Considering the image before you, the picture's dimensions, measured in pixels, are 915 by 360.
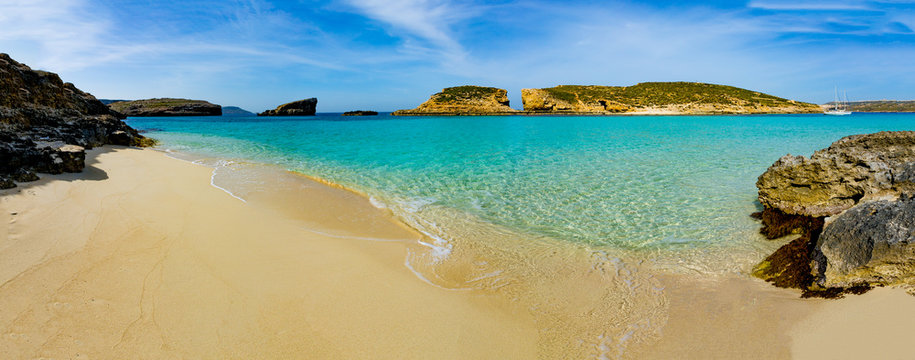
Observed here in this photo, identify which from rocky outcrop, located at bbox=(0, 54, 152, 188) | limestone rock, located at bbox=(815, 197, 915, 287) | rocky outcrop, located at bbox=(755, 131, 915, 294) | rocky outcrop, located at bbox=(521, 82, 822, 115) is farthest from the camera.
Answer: rocky outcrop, located at bbox=(521, 82, 822, 115)

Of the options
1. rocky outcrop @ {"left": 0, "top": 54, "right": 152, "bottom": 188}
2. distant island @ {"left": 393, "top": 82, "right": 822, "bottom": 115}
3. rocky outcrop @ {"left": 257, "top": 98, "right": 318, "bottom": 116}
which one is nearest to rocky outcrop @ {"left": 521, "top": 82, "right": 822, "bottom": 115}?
distant island @ {"left": 393, "top": 82, "right": 822, "bottom": 115}

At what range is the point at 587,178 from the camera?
10.9 m

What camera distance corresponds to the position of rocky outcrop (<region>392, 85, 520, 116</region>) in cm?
11344

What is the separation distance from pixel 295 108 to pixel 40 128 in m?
134

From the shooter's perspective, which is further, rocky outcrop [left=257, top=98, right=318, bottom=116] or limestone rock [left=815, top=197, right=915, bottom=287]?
rocky outcrop [left=257, top=98, right=318, bottom=116]

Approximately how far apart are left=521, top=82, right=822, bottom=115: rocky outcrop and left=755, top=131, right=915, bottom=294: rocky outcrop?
95948mm

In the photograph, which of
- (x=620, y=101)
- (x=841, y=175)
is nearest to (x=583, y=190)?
(x=841, y=175)

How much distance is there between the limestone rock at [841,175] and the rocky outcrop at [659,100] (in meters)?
95.5

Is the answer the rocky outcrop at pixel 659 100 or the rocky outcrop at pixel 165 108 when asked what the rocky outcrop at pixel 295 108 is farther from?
the rocky outcrop at pixel 659 100

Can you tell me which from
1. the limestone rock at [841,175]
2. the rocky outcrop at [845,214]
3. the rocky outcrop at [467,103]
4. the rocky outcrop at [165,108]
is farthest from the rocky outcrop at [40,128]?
the rocky outcrop at [165,108]

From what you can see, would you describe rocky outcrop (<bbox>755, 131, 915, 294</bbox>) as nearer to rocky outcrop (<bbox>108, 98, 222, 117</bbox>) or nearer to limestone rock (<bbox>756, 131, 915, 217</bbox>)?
limestone rock (<bbox>756, 131, 915, 217</bbox>)

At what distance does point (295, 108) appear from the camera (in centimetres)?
13662

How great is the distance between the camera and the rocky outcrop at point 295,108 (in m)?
136

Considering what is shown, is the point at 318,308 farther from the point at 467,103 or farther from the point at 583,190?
the point at 467,103
